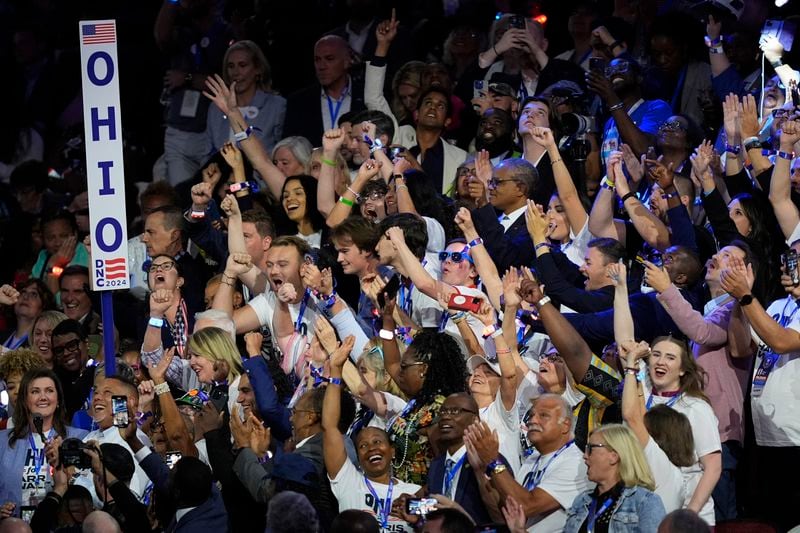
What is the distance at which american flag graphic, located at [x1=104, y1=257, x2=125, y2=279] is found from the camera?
8.45 metres

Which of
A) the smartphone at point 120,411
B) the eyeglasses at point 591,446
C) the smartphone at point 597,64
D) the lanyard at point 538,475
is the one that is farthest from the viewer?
the smartphone at point 597,64

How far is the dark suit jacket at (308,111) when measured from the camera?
1209 centimetres

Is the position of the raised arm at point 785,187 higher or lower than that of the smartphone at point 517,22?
lower

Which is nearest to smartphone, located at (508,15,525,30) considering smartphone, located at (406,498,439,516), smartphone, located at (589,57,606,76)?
smartphone, located at (589,57,606,76)

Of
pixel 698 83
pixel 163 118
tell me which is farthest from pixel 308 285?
pixel 163 118

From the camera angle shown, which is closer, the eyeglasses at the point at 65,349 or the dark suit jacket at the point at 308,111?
the eyeglasses at the point at 65,349

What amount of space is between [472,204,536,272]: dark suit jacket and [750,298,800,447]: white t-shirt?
1.71 metres

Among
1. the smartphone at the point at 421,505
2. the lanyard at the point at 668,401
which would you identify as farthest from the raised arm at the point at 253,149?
the smartphone at the point at 421,505

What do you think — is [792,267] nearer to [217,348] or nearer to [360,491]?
[360,491]

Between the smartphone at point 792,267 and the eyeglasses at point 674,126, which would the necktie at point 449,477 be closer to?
the smartphone at point 792,267

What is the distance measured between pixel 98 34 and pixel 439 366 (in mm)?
2574

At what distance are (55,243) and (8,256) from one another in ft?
2.78

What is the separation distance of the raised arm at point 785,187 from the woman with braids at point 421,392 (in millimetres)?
2065

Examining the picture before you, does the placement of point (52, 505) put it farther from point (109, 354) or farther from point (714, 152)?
point (714, 152)
